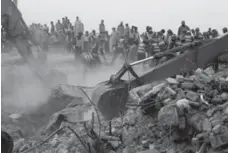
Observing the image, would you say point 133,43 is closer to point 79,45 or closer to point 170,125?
point 79,45

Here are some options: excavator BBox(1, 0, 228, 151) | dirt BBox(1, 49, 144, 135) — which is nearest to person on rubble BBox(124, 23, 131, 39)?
dirt BBox(1, 49, 144, 135)

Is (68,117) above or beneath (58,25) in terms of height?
beneath

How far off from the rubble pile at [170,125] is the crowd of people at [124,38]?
121 inches

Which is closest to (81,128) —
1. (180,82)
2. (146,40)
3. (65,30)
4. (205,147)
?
(180,82)

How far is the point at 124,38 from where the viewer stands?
55.8 ft

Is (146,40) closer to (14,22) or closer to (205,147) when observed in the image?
(14,22)

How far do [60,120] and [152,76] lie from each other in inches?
119

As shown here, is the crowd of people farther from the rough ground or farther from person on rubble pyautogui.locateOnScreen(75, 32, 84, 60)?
the rough ground

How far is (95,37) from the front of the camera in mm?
18156

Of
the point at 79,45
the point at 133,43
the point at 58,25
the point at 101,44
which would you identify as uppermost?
the point at 58,25

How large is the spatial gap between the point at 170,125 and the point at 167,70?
3.81ft

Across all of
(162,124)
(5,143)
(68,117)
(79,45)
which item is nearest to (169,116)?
(162,124)

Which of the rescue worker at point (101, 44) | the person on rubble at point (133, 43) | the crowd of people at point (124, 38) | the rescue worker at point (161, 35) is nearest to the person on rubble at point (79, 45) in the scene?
the crowd of people at point (124, 38)

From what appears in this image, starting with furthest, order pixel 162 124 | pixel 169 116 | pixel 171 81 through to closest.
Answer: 1. pixel 171 81
2. pixel 162 124
3. pixel 169 116
